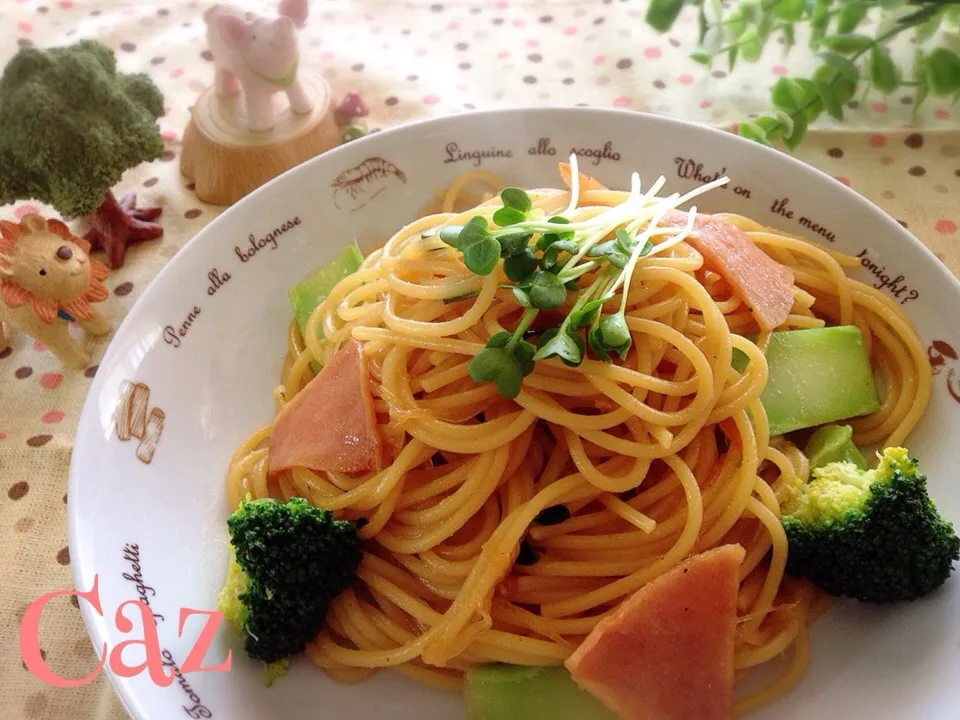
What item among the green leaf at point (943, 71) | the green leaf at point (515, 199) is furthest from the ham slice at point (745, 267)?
the green leaf at point (943, 71)

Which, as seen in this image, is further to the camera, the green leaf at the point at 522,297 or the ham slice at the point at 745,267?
the ham slice at the point at 745,267

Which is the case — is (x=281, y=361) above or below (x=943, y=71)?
below

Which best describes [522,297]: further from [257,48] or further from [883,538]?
[257,48]

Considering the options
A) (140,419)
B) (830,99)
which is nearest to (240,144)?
(140,419)

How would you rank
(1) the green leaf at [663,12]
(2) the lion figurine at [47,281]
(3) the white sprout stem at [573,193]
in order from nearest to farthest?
1. (3) the white sprout stem at [573,193]
2. (2) the lion figurine at [47,281]
3. (1) the green leaf at [663,12]

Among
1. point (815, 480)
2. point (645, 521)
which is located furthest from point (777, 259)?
point (645, 521)

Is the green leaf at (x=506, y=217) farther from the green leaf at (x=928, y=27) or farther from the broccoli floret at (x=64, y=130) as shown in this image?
the green leaf at (x=928, y=27)
